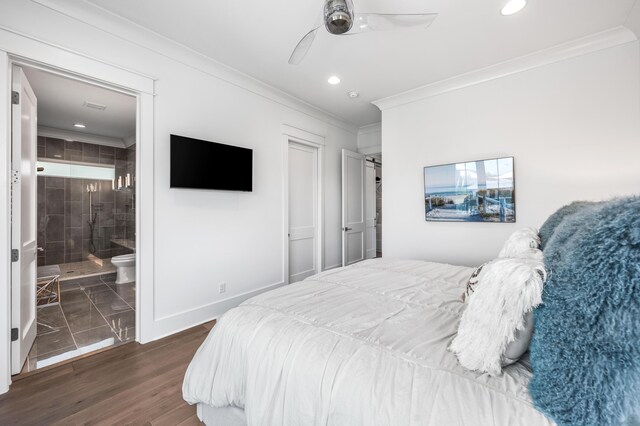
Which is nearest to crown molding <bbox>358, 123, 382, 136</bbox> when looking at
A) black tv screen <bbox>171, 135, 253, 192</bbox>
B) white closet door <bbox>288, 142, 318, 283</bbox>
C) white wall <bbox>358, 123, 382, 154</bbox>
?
white wall <bbox>358, 123, 382, 154</bbox>

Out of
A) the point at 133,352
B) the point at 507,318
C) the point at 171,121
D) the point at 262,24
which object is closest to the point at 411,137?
the point at 262,24

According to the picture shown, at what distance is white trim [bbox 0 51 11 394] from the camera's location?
1711 mm

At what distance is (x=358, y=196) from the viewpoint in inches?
192

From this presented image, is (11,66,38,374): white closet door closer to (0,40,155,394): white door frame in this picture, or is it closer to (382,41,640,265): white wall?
(0,40,155,394): white door frame

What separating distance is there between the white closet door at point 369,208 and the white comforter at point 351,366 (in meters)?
3.49

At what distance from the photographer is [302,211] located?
Answer: 13.3 feet

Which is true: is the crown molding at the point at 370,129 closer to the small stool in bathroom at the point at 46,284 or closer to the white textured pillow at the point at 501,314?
the white textured pillow at the point at 501,314

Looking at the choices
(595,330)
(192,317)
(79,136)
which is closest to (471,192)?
(595,330)

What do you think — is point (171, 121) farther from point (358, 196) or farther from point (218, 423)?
point (358, 196)

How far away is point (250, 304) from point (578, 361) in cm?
132

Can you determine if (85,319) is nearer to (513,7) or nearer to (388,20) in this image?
(388,20)

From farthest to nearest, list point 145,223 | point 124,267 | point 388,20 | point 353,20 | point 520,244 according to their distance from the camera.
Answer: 1. point 124,267
2. point 145,223
3. point 388,20
4. point 353,20
5. point 520,244

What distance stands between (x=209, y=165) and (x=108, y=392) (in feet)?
6.43

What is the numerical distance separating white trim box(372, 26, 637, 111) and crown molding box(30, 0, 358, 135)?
5.10 feet
